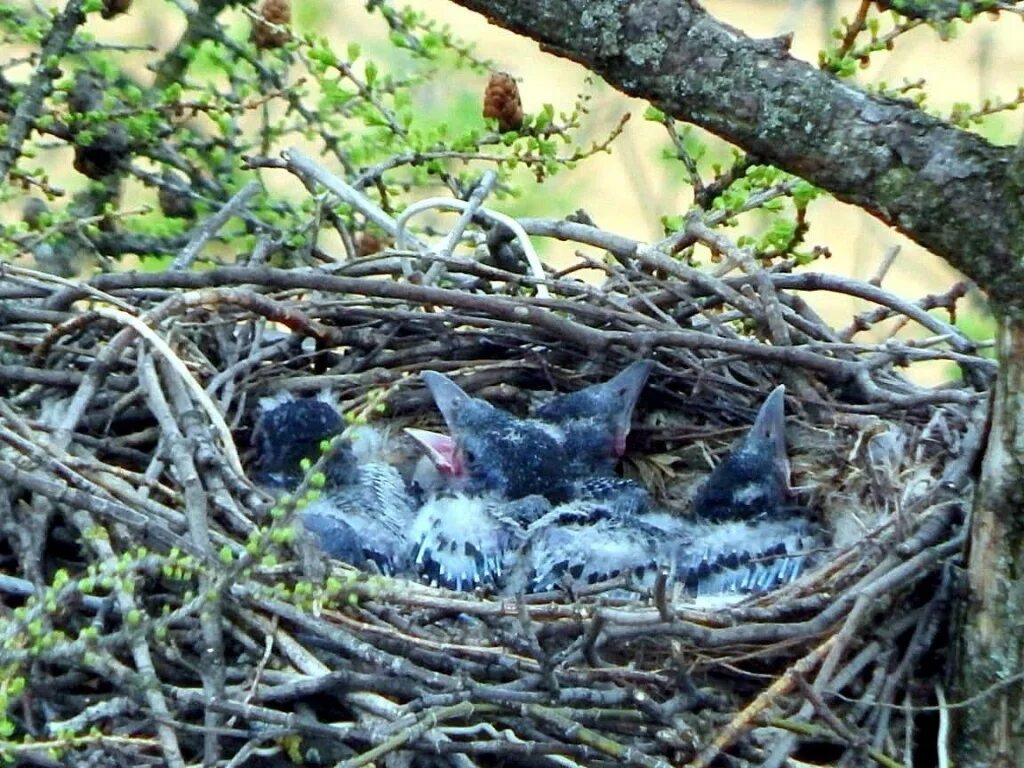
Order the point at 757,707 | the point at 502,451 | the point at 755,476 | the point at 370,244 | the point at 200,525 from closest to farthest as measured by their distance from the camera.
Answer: the point at 757,707
the point at 200,525
the point at 755,476
the point at 502,451
the point at 370,244

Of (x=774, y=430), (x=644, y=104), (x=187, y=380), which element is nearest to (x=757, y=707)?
(x=774, y=430)

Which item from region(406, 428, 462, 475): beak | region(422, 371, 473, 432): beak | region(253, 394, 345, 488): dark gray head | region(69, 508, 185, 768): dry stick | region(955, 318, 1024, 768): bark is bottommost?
region(69, 508, 185, 768): dry stick

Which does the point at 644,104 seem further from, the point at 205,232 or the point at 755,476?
the point at 755,476

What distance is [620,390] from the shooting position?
9.43ft

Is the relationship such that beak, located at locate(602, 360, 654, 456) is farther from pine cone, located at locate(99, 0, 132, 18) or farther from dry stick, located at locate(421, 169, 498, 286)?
pine cone, located at locate(99, 0, 132, 18)

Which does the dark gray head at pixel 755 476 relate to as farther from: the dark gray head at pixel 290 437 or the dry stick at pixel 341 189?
the dry stick at pixel 341 189

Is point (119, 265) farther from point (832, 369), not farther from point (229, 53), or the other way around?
point (832, 369)

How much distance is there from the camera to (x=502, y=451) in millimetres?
2840

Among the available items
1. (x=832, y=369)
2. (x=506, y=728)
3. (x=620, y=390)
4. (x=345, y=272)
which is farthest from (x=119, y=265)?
(x=506, y=728)

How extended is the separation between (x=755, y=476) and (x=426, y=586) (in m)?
0.58

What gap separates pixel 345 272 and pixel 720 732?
4.29 ft

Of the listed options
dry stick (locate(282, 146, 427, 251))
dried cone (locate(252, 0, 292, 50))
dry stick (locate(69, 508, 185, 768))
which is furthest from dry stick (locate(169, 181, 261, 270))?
dry stick (locate(69, 508, 185, 768))

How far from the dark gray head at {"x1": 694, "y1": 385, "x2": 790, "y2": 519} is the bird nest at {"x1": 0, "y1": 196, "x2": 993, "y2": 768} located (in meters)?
0.09

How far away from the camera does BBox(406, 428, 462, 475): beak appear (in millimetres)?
2889
